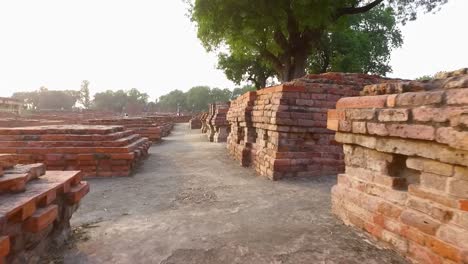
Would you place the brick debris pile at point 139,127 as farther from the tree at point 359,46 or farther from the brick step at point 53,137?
the tree at point 359,46

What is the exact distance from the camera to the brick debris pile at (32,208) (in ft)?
5.89

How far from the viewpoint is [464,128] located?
5.78 feet

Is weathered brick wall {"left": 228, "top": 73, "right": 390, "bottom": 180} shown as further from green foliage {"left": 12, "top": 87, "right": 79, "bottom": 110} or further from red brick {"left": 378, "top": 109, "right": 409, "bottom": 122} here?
green foliage {"left": 12, "top": 87, "right": 79, "bottom": 110}

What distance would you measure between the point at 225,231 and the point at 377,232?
47.1 inches

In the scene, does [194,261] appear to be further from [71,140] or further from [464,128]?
[71,140]

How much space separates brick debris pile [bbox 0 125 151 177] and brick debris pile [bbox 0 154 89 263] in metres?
2.46

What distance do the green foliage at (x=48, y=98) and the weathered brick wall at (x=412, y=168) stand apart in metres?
68.7

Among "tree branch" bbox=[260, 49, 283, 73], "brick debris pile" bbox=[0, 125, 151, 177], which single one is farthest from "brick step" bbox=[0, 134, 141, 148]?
"tree branch" bbox=[260, 49, 283, 73]

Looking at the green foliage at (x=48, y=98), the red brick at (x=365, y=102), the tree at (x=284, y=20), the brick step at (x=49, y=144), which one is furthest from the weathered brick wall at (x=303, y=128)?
the green foliage at (x=48, y=98)

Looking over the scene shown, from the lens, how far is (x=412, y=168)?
2.19 m

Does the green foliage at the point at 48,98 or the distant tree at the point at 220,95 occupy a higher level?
the distant tree at the point at 220,95

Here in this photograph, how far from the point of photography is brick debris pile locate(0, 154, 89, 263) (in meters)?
1.80

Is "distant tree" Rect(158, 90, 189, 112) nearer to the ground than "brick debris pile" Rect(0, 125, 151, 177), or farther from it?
farther from it

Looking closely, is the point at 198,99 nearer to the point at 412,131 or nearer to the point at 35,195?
the point at 35,195
